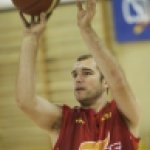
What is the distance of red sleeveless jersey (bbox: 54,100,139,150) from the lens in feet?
5.58

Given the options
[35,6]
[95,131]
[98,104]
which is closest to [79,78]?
[98,104]

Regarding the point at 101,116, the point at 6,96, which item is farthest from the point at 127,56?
the point at 101,116

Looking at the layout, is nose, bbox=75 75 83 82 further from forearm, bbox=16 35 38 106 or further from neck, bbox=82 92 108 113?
forearm, bbox=16 35 38 106

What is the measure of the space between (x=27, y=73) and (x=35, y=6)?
34 centimetres

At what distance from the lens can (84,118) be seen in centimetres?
180

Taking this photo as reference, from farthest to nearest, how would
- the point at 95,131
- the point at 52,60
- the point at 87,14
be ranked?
the point at 52,60
the point at 95,131
the point at 87,14

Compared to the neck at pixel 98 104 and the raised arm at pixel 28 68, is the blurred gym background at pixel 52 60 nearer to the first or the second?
the neck at pixel 98 104

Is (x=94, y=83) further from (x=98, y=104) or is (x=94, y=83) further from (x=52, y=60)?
(x=52, y=60)

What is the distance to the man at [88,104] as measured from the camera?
165cm

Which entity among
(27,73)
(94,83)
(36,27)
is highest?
(36,27)

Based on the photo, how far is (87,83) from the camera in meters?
1.80

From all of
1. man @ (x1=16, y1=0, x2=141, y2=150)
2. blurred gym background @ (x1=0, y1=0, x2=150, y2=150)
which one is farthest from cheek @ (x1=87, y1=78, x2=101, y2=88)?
blurred gym background @ (x1=0, y1=0, x2=150, y2=150)

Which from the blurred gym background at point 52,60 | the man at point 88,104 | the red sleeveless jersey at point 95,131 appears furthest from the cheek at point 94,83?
the blurred gym background at point 52,60

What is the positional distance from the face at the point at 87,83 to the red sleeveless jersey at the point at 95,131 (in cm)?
6
